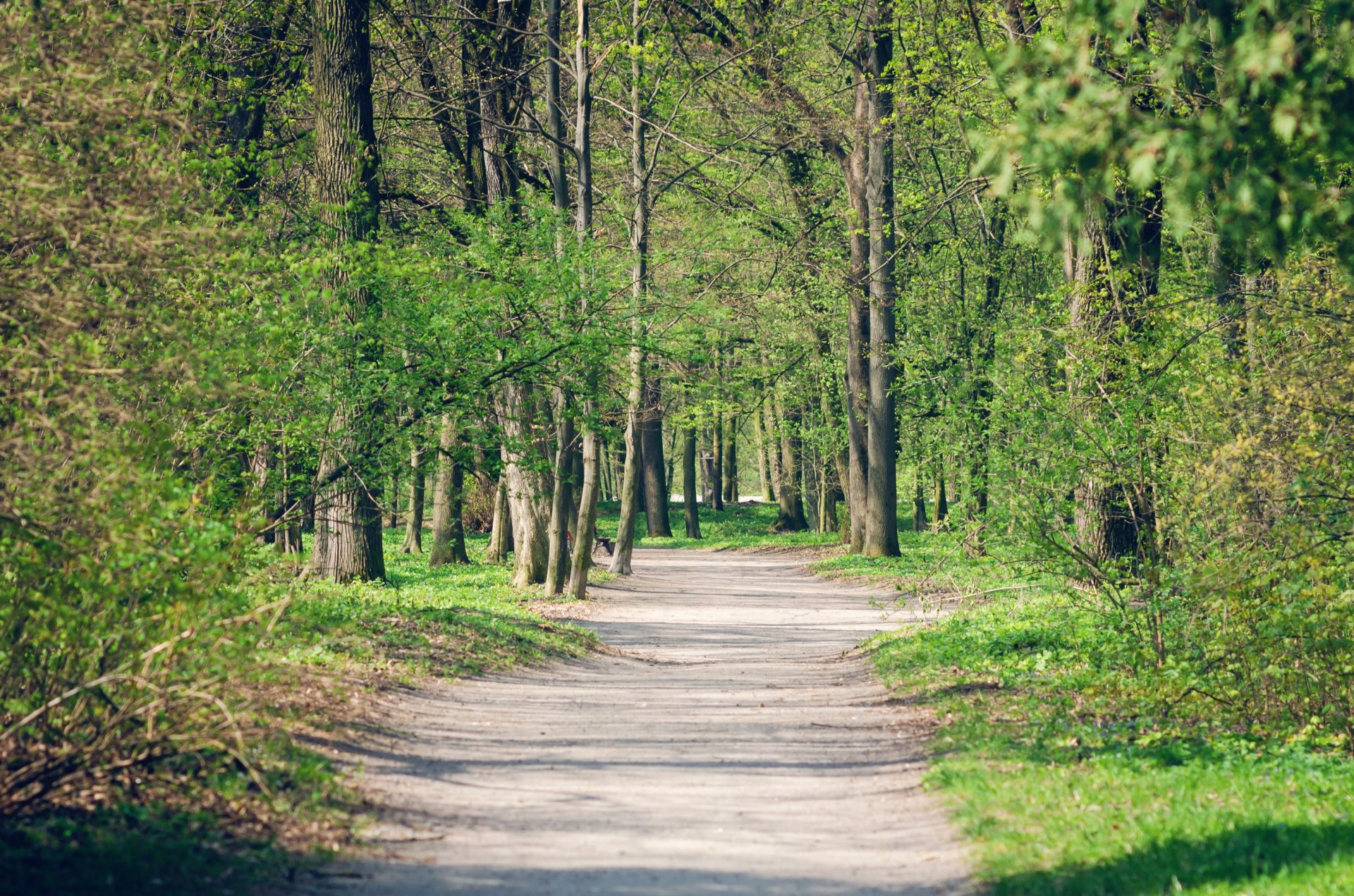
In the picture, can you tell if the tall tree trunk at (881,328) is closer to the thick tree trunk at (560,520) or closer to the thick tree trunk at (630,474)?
the thick tree trunk at (630,474)

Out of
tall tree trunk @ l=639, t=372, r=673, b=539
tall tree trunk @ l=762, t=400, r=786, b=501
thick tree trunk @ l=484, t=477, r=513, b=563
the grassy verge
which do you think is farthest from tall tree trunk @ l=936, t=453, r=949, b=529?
the grassy verge

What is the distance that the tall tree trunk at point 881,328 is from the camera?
29375 millimetres

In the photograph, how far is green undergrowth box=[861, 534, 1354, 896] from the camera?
6.23 m

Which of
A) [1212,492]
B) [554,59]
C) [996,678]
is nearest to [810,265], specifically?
[554,59]

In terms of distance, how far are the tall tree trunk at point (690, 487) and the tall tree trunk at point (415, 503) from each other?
1249cm

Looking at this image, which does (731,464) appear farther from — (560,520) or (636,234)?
(560,520)

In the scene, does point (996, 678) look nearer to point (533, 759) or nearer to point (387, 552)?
point (533, 759)

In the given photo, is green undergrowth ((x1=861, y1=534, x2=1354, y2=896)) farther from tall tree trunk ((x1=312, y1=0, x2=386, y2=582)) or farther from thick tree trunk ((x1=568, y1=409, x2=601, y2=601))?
thick tree trunk ((x1=568, y1=409, x2=601, y2=601))

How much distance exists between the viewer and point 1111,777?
819 cm

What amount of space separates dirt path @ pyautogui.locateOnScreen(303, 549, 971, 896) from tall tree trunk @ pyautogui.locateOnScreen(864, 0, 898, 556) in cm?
1625

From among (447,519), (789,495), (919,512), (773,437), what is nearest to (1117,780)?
(447,519)

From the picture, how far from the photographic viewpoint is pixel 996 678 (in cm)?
1249

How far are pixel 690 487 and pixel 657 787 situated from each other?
135 feet

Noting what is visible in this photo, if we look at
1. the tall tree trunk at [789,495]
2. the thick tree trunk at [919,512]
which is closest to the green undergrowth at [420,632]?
the tall tree trunk at [789,495]
